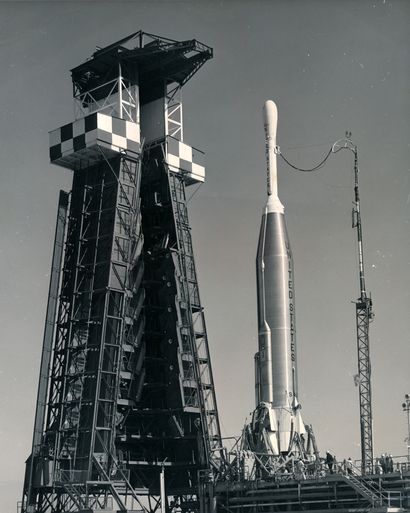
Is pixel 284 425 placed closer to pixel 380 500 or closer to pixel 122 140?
pixel 380 500

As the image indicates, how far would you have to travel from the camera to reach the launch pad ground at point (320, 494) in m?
55.4

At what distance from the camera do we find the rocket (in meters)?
66.6

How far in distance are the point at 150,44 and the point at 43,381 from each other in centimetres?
2822

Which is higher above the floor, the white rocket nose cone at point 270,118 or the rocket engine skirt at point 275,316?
the white rocket nose cone at point 270,118

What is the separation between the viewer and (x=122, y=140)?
73.1 m

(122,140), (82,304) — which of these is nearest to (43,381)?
(82,304)

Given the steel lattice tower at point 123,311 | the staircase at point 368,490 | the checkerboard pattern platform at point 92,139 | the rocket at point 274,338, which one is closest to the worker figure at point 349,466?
the staircase at point 368,490

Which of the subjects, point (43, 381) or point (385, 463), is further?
point (43, 381)

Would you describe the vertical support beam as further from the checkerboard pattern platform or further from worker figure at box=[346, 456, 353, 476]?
worker figure at box=[346, 456, 353, 476]

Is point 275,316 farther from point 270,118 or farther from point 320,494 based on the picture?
point 270,118

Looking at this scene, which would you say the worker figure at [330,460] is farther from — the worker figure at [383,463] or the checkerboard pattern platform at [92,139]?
the checkerboard pattern platform at [92,139]

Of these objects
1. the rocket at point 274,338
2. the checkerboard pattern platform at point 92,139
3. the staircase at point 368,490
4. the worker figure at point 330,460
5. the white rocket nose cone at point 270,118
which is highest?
the white rocket nose cone at point 270,118

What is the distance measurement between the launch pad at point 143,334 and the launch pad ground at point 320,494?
0.58ft

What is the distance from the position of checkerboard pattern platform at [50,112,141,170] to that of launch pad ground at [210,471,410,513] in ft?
88.9
